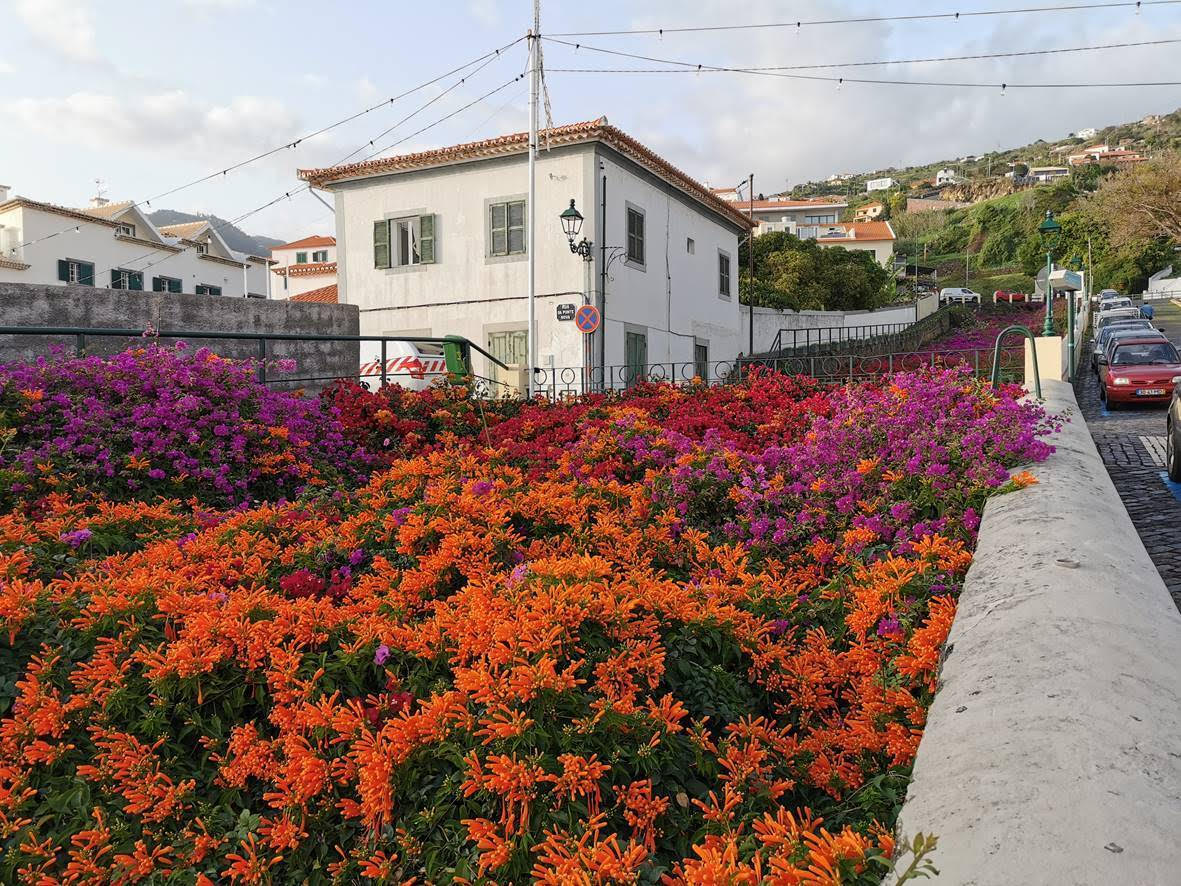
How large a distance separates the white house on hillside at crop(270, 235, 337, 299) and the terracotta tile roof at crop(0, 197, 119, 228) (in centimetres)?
821

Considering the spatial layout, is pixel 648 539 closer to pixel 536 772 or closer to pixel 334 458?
pixel 536 772

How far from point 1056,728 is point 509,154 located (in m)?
18.3

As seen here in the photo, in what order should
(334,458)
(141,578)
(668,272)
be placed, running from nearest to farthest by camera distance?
(141,578) → (334,458) → (668,272)

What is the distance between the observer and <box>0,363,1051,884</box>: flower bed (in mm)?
1885

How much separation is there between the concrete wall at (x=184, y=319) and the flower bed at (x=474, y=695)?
17.0ft

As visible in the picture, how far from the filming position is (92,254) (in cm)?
3219

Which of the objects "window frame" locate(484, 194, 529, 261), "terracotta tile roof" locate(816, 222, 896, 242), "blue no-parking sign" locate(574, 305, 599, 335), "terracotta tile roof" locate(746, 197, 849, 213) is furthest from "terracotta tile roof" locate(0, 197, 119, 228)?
"terracotta tile roof" locate(746, 197, 849, 213)

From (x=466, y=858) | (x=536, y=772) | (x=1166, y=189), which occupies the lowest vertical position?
(x=466, y=858)

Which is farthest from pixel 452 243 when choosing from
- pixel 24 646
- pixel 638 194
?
pixel 24 646

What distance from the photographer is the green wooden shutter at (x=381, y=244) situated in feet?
65.0

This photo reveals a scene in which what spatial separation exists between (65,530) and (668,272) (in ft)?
59.8

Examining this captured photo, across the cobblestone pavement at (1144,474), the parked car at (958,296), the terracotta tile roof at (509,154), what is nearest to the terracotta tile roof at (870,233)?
the parked car at (958,296)

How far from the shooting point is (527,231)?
60.3ft

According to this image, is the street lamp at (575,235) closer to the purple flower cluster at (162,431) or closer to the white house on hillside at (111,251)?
the purple flower cluster at (162,431)
